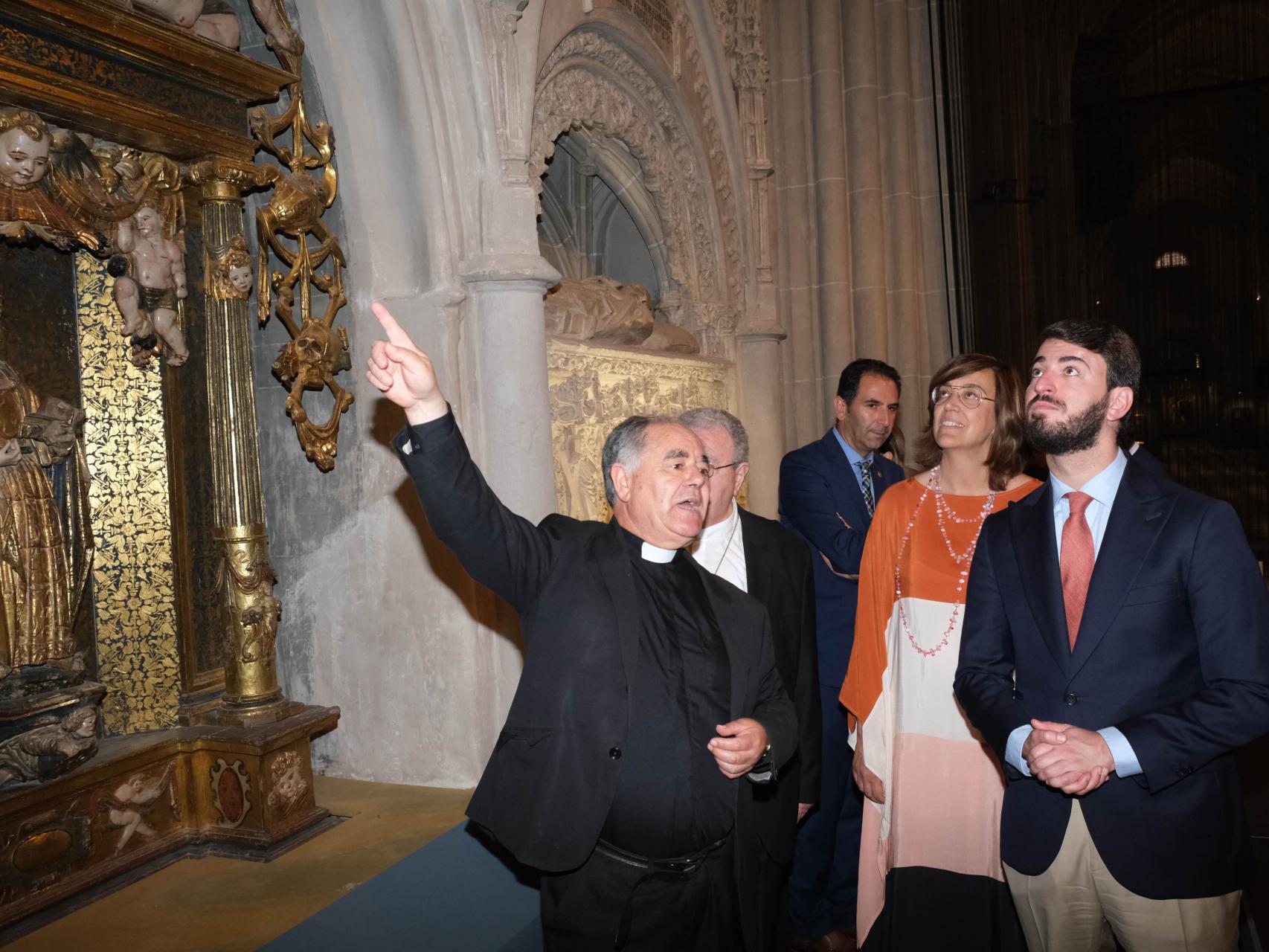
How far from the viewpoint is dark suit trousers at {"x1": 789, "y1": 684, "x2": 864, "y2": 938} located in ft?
12.3

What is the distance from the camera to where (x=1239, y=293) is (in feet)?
58.3

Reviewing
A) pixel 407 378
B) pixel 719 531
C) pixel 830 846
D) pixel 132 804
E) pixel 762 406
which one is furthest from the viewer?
pixel 762 406

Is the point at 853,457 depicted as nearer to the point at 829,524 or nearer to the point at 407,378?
the point at 829,524

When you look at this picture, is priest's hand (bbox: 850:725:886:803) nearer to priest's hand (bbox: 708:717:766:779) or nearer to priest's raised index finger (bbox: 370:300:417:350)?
priest's hand (bbox: 708:717:766:779)

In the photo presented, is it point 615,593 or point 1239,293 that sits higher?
point 1239,293

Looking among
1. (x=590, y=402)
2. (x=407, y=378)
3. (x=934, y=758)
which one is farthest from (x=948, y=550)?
(x=590, y=402)

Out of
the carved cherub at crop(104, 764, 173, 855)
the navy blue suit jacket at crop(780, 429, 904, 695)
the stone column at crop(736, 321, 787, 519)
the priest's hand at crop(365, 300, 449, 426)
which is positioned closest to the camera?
the priest's hand at crop(365, 300, 449, 426)

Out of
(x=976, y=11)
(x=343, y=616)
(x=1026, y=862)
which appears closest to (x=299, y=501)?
(x=343, y=616)

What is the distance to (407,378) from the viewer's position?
6.48 ft

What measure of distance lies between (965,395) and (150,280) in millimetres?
2557

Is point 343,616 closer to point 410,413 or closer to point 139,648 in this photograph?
point 139,648

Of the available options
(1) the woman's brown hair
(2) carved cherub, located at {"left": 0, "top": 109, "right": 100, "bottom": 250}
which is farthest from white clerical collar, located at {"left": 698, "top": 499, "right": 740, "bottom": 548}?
(2) carved cherub, located at {"left": 0, "top": 109, "right": 100, "bottom": 250}

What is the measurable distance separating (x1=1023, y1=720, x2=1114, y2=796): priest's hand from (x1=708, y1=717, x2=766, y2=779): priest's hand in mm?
535

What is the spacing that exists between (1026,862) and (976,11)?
10509 millimetres
